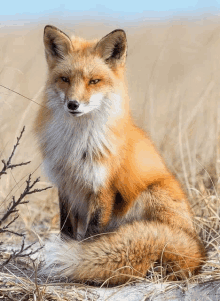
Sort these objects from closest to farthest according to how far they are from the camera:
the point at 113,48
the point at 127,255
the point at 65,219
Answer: the point at 127,255
the point at 113,48
the point at 65,219

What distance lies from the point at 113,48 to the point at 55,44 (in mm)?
442

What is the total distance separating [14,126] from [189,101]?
2684 mm

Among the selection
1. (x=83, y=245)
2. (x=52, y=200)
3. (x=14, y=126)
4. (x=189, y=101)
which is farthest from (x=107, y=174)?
(x=189, y=101)

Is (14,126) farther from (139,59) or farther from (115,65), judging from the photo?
(139,59)

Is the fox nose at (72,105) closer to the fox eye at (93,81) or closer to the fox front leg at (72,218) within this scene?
the fox eye at (93,81)

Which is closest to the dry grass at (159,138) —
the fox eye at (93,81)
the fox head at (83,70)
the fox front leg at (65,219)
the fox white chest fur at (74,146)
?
the fox front leg at (65,219)

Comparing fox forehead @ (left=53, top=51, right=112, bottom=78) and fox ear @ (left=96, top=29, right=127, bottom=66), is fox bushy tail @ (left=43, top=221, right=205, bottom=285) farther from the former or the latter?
fox ear @ (left=96, top=29, right=127, bottom=66)

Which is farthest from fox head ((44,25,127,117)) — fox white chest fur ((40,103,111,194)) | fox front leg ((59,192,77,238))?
fox front leg ((59,192,77,238))

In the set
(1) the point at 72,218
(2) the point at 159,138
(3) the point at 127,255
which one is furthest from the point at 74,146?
(2) the point at 159,138

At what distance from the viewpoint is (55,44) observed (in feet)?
10.1

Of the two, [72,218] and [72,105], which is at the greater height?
[72,105]

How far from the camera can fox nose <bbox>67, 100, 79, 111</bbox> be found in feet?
8.95

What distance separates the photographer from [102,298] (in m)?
2.40

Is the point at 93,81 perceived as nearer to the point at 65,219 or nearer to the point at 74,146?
the point at 74,146
